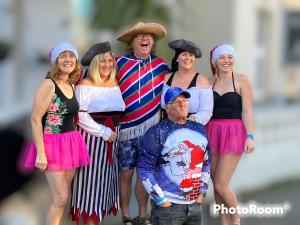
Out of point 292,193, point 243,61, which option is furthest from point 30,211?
point 243,61

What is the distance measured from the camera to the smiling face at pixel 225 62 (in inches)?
Result: 162

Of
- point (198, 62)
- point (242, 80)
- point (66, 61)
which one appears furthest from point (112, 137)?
point (198, 62)

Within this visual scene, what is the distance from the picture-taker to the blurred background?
7.41 metres

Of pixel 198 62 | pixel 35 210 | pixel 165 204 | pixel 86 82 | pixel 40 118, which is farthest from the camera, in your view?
pixel 198 62

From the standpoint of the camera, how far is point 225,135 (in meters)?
4.14

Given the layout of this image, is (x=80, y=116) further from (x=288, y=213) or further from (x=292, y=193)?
(x=292, y=193)

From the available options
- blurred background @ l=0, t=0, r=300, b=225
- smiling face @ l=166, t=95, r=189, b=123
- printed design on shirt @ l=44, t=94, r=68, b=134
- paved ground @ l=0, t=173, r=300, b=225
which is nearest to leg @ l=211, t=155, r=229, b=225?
smiling face @ l=166, t=95, r=189, b=123

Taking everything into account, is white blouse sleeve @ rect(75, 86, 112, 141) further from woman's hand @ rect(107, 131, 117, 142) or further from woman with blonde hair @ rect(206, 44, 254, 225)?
woman with blonde hair @ rect(206, 44, 254, 225)

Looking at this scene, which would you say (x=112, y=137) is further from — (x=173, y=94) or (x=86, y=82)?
(x=173, y=94)

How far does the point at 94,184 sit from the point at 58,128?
46 centimetres

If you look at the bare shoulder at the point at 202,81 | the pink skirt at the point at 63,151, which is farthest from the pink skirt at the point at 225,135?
the pink skirt at the point at 63,151

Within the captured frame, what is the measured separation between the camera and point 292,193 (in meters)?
10.2

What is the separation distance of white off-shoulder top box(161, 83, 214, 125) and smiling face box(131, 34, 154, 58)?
0.28 m

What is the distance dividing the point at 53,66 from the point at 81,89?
22cm
